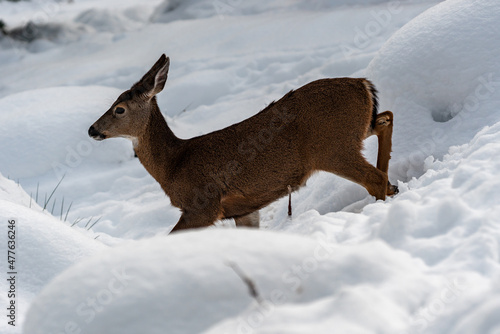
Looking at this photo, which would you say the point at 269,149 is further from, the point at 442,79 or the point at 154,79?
the point at 442,79

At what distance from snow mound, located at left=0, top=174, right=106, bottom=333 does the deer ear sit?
1254 millimetres

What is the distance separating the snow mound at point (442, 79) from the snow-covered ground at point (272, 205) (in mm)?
12

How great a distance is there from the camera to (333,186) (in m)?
4.52

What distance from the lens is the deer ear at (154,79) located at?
4215 millimetres

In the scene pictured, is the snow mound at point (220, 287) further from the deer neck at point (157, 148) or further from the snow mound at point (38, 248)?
the deer neck at point (157, 148)

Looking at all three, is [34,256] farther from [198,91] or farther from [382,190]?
[198,91]

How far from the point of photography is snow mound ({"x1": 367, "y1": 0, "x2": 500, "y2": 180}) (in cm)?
402

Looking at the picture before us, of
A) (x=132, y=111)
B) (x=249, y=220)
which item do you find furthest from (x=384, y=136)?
(x=132, y=111)

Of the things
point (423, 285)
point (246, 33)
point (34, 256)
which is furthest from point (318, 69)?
point (423, 285)

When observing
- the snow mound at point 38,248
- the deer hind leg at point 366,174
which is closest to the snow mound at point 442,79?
the deer hind leg at point 366,174

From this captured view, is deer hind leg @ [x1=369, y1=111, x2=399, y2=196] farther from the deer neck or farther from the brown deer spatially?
the deer neck

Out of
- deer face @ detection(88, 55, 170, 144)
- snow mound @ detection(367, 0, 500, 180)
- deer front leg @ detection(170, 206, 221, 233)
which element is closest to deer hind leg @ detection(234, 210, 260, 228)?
deer front leg @ detection(170, 206, 221, 233)

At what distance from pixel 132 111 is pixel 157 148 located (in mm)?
336

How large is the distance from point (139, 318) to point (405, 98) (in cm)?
323
